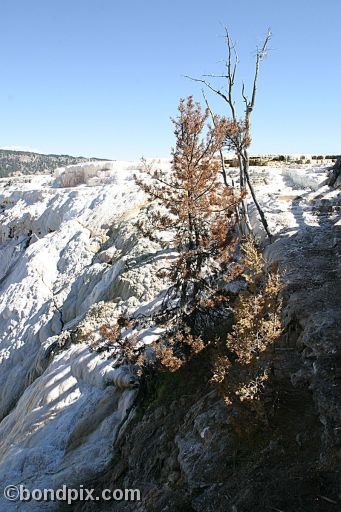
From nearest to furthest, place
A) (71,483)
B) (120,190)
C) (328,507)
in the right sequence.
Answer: (328,507) → (71,483) → (120,190)

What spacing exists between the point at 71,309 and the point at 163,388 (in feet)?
36.9

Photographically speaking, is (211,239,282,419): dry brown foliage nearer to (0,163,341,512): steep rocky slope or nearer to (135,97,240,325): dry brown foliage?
(0,163,341,512): steep rocky slope

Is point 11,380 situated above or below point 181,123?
below

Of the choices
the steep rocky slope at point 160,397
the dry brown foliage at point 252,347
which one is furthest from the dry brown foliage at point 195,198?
the dry brown foliage at point 252,347

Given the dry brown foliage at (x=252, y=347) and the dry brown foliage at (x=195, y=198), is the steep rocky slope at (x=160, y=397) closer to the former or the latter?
the dry brown foliage at (x=252, y=347)

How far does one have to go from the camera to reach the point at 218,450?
6.46 m

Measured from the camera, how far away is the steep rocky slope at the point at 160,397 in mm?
5676

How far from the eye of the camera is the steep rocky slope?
5.68 m

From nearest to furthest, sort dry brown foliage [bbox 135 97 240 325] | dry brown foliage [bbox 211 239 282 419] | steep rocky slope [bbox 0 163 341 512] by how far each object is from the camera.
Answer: steep rocky slope [bbox 0 163 341 512], dry brown foliage [bbox 211 239 282 419], dry brown foliage [bbox 135 97 240 325]

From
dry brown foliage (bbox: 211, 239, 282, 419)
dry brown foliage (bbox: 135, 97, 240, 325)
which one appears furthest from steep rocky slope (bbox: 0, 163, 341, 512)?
dry brown foliage (bbox: 135, 97, 240, 325)

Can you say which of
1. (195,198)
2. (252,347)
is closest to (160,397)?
(252,347)

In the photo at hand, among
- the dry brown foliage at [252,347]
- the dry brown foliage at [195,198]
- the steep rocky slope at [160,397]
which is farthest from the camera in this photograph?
the dry brown foliage at [195,198]

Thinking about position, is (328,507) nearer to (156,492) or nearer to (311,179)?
(156,492)

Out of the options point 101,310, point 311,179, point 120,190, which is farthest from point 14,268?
point 311,179
